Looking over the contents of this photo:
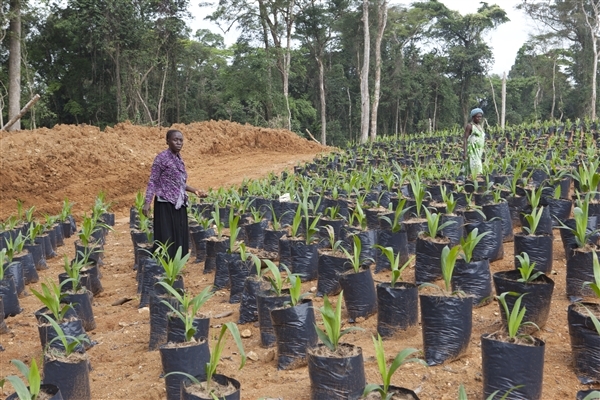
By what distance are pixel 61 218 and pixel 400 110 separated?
28.8 metres

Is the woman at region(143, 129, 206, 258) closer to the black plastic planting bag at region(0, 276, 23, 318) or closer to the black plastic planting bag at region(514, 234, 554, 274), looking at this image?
the black plastic planting bag at region(0, 276, 23, 318)

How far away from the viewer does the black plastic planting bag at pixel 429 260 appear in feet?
13.2

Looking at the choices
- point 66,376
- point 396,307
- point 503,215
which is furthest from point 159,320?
point 503,215

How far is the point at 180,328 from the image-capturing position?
3.28 m

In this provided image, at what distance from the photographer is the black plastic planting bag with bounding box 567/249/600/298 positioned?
3494 mm

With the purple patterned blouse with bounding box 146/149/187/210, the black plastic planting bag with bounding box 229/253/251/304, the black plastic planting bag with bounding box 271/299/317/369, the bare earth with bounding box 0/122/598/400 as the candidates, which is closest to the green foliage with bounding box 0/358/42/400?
the bare earth with bounding box 0/122/598/400

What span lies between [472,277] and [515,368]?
46.6 inches

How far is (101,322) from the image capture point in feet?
14.7

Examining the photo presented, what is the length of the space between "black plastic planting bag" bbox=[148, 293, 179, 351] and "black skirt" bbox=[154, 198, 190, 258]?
1.54 metres

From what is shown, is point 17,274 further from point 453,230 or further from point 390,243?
point 453,230

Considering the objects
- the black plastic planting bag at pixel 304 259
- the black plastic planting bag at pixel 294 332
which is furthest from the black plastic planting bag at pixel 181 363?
the black plastic planting bag at pixel 304 259

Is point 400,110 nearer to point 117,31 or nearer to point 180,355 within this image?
point 117,31

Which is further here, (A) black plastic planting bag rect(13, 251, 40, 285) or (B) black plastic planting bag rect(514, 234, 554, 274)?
(A) black plastic planting bag rect(13, 251, 40, 285)

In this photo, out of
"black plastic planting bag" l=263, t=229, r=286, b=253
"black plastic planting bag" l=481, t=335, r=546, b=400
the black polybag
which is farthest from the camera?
"black plastic planting bag" l=263, t=229, r=286, b=253
